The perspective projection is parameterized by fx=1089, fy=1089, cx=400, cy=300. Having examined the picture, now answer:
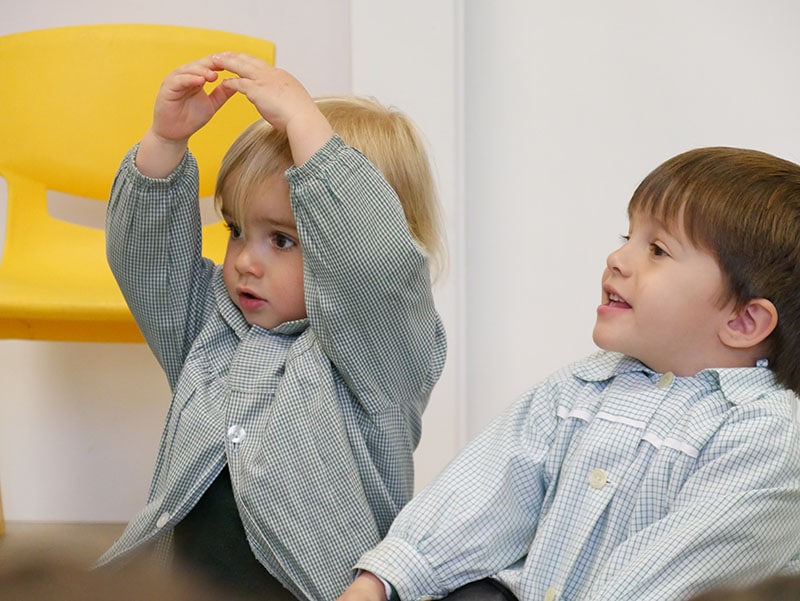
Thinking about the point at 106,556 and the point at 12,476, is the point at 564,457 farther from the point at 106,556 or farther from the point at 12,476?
the point at 12,476

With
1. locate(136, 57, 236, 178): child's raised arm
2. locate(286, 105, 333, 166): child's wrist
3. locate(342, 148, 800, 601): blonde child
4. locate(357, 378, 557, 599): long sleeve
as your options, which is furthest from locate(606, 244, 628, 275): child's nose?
locate(136, 57, 236, 178): child's raised arm

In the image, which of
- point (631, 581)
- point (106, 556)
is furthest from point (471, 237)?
point (106, 556)

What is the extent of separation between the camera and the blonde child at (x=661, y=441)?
2.47 ft

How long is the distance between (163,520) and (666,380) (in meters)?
0.45

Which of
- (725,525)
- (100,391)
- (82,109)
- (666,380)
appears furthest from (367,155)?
(100,391)

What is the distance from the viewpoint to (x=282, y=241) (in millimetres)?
1003

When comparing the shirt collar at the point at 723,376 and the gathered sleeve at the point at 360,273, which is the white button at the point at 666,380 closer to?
the shirt collar at the point at 723,376

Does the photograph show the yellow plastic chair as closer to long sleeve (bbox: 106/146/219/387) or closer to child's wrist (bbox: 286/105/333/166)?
long sleeve (bbox: 106/146/219/387)

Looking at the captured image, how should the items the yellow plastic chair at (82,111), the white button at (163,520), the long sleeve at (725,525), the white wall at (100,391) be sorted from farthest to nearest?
the white wall at (100,391) < the yellow plastic chair at (82,111) < the white button at (163,520) < the long sleeve at (725,525)

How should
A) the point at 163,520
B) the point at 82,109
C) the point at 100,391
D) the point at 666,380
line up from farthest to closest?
the point at 100,391, the point at 82,109, the point at 163,520, the point at 666,380

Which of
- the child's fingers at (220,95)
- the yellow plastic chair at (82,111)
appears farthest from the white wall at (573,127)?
the child's fingers at (220,95)

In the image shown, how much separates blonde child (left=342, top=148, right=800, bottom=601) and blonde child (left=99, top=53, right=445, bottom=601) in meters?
0.12

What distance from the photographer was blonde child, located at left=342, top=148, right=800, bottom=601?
0.75 meters

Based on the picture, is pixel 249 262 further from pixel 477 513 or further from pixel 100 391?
pixel 100 391
